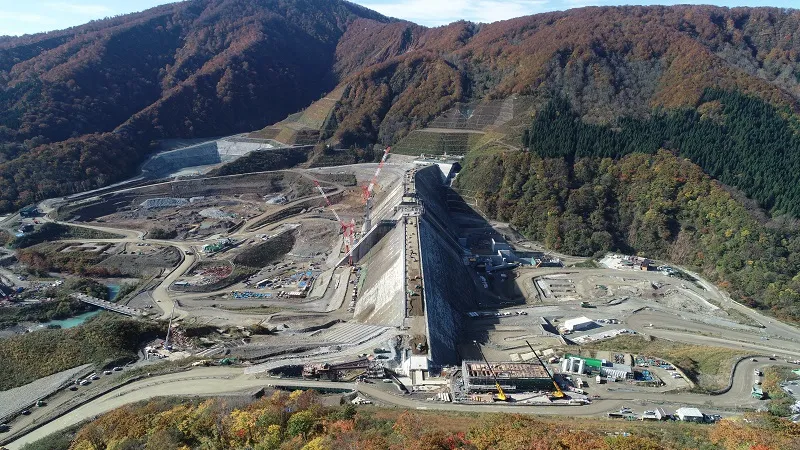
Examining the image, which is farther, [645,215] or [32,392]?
[645,215]

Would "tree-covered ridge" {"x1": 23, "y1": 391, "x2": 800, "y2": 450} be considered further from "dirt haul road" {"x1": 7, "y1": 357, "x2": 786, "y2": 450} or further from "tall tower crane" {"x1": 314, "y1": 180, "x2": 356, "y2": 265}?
"tall tower crane" {"x1": 314, "y1": 180, "x2": 356, "y2": 265}

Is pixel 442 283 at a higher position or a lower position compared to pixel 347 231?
lower

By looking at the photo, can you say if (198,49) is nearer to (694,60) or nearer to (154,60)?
(154,60)

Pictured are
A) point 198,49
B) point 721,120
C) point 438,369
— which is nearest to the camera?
point 438,369

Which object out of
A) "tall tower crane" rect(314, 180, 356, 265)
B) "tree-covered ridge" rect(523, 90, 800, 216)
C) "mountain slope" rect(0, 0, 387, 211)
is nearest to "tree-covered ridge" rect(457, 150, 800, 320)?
"tree-covered ridge" rect(523, 90, 800, 216)

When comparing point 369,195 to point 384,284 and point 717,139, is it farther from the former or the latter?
point 717,139

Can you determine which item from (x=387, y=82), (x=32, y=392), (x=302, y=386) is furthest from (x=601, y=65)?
(x=32, y=392)

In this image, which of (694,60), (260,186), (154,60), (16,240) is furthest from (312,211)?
(154,60)
